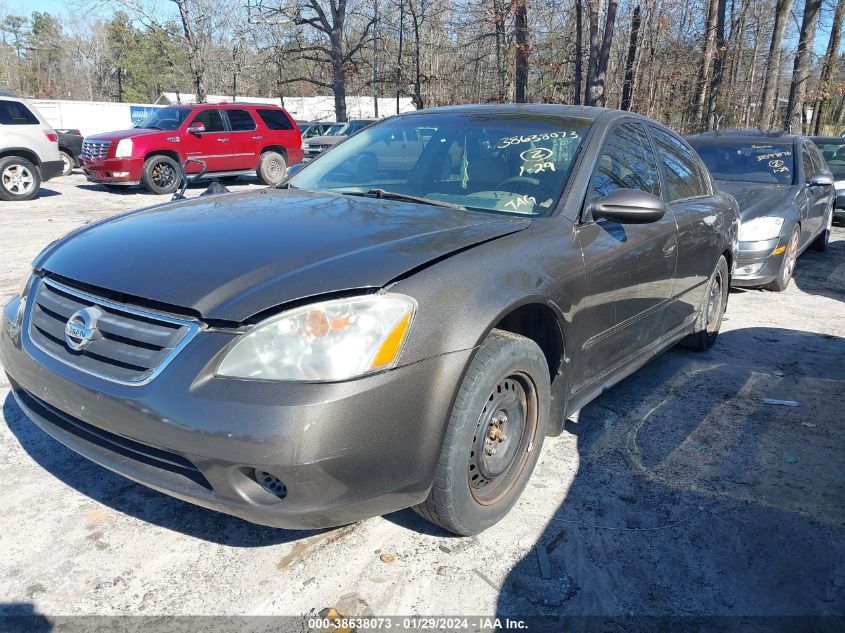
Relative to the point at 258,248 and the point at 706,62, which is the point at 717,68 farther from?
the point at 258,248

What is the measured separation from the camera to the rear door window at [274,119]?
651 inches

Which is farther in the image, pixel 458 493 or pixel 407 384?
pixel 458 493

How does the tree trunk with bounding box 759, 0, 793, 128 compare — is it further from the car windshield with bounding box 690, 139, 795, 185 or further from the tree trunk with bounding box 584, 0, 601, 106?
the car windshield with bounding box 690, 139, 795, 185

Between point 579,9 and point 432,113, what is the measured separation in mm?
16620

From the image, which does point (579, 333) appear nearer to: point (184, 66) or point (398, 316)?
point (398, 316)

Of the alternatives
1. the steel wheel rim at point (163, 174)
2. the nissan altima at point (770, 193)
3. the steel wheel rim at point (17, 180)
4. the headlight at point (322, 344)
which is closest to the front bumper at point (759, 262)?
the nissan altima at point (770, 193)

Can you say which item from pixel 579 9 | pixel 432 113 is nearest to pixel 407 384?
pixel 432 113

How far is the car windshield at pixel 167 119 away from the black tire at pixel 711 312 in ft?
41.9

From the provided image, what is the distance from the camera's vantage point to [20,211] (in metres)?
11.5

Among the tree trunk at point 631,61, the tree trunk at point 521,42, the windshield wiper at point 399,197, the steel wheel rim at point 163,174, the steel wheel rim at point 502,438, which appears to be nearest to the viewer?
the steel wheel rim at point 502,438

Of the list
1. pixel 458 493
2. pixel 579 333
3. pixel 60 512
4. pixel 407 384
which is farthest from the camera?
pixel 579 333

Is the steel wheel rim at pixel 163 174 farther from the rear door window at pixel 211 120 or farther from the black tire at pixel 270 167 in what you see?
the black tire at pixel 270 167

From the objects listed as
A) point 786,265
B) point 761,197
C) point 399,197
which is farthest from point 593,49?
point 399,197

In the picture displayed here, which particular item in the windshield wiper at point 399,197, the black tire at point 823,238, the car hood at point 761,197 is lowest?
the black tire at point 823,238
